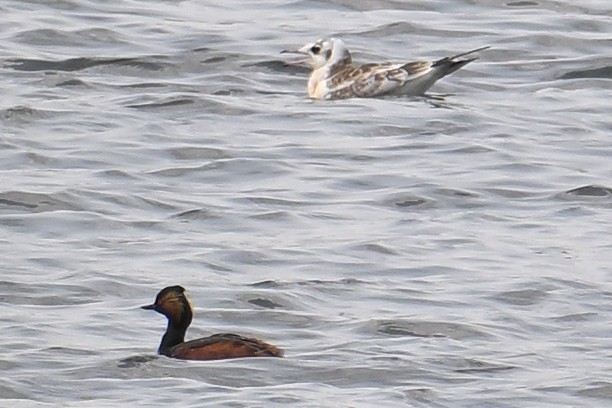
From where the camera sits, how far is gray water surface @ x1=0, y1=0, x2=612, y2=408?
11.9 m

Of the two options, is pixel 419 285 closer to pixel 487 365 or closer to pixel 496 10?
pixel 487 365

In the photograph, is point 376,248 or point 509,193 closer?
point 376,248

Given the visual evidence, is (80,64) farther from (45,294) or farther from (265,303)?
(265,303)

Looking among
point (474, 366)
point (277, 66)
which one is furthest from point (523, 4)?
point (474, 366)

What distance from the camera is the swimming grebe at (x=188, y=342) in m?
11.8

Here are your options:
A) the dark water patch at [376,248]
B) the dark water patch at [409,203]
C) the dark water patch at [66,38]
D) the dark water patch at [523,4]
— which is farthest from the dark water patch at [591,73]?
the dark water patch at [376,248]

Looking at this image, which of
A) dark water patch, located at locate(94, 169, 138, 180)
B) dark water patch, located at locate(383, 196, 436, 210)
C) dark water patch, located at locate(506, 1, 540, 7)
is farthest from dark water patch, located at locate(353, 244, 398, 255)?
dark water patch, located at locate(506, 1, 540, 7)

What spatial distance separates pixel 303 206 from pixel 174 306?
4.29 meters

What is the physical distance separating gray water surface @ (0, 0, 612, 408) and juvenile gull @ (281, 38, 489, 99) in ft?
0.66

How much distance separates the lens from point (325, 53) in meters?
21.3

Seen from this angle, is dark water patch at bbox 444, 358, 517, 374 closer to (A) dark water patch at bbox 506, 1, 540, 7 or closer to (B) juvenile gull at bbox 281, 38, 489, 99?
(B) juvenile gull at bbox 281, 38, 489, 99

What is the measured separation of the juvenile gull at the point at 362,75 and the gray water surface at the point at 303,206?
0.66ft

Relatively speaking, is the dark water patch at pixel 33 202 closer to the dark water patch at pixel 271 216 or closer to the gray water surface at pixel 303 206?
the gray water surface at pixel 303 206

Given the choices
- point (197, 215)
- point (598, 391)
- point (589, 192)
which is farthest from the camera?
point (589, 192)
